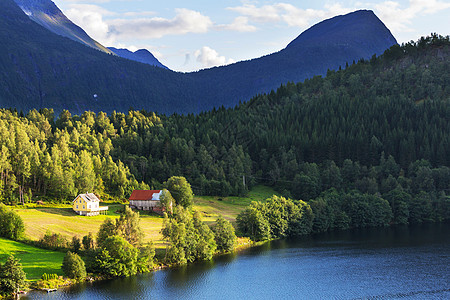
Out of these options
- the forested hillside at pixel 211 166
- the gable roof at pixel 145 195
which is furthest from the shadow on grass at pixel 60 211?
the gable roof at pixel 145 195

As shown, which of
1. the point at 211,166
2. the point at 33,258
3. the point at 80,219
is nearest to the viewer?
the point at 33,258

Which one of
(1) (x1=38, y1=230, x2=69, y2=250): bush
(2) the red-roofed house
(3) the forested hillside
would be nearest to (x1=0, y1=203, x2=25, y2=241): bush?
(1) (x1=38, y1=230, x2=69, y2=250): bush

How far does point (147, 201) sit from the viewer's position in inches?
5468

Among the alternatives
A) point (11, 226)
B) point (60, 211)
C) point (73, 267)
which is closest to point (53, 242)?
point (11, 226)

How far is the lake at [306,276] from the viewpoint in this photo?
81.6 metres

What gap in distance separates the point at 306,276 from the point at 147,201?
58.5 m

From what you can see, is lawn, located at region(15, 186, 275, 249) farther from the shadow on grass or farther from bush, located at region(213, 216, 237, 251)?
bush, located at region(213, 216, 237, 251)

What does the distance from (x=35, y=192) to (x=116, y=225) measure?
5049 cm

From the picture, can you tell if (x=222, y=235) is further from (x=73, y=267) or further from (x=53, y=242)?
(x=73, y=267)

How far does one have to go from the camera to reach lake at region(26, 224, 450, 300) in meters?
81.6

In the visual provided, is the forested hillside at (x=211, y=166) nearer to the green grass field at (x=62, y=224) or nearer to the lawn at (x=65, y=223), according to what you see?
the green grass field at (x=62, y=224)

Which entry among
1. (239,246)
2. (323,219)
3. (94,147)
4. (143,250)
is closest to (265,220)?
(239,246)

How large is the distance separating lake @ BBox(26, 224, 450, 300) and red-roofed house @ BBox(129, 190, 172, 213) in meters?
33.3

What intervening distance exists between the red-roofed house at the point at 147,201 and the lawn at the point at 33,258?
43.2m
